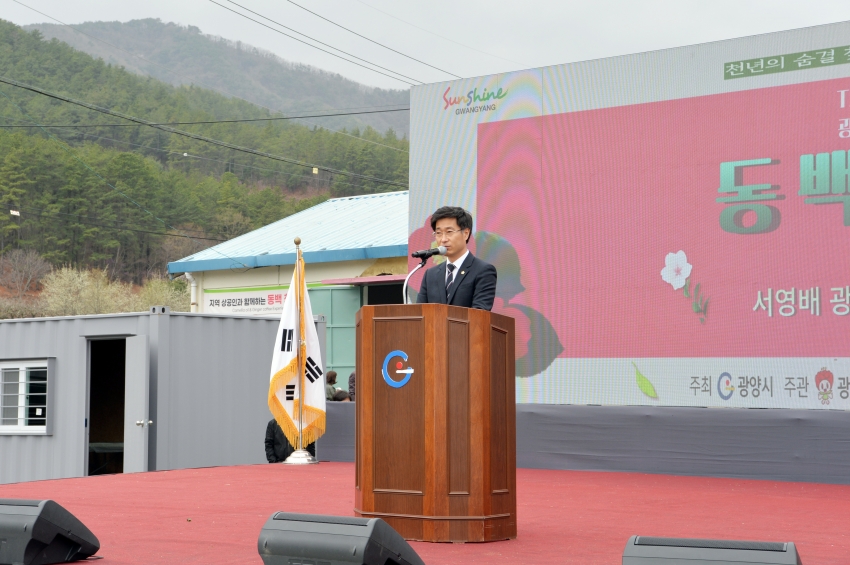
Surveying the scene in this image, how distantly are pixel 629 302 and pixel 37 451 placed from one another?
8093mm

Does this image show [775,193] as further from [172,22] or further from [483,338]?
[172,22]

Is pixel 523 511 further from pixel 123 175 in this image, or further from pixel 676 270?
pixel 123 175

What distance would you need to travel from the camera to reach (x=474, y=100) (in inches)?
440

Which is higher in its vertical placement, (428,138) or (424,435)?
(428,138)

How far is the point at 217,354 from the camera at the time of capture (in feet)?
42.0

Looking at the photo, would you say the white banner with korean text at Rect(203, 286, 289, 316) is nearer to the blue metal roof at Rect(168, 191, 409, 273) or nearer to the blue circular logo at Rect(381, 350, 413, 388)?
the blue metal roof at Rect(168, 191, 409, 273)

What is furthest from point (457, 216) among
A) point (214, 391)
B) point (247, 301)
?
point (247, 301)

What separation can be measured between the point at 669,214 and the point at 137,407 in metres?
6.58

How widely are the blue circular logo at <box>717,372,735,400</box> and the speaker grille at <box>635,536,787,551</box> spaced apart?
6.38m

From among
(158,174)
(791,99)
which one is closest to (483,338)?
(791,99)

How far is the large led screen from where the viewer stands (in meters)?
9.29

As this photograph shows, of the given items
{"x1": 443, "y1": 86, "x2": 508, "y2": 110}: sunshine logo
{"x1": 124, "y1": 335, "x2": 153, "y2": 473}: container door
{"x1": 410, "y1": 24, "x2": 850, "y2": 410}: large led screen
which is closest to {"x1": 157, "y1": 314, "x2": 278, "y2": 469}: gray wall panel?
{"x1": 124, "y1": 335, "x2": 153, "y2": 473}: container door

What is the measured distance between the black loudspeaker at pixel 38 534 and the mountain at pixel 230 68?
530ft

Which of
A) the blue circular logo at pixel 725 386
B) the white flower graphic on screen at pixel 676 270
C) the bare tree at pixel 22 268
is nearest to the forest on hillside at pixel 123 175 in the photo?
the bare tree at pixel 22 268
